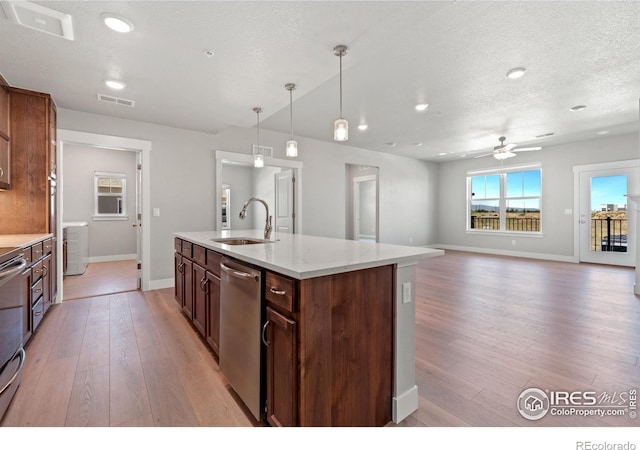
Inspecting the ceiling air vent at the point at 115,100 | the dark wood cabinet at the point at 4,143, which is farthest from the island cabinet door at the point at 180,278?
the ceiling air vent at the point at 115,100

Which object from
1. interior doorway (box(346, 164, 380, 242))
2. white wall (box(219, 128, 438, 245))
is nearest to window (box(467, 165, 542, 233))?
white wall (box(219, 128, 438, 245))

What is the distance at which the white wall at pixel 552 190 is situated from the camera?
6051 mm

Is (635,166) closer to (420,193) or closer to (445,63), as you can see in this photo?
(420,193)

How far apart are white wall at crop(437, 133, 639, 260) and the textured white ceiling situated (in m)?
1.87

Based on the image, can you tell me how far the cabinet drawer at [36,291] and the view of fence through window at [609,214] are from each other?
9.07 m

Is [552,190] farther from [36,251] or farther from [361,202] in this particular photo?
[36,251]

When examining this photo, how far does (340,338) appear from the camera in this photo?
1341 mm

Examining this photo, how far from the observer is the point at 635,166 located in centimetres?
572

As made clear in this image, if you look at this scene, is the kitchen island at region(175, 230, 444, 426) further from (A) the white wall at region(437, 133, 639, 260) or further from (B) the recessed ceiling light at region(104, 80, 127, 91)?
(A) the white wall at region(437, 133, 639, 260)

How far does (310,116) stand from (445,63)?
86.1 inches

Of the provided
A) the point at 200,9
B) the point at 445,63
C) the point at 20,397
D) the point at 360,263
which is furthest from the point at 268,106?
the point at 20,397

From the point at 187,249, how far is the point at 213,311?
0.94m

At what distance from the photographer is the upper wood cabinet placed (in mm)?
3070

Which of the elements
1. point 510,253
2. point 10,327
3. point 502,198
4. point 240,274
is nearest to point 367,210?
point 502,198
